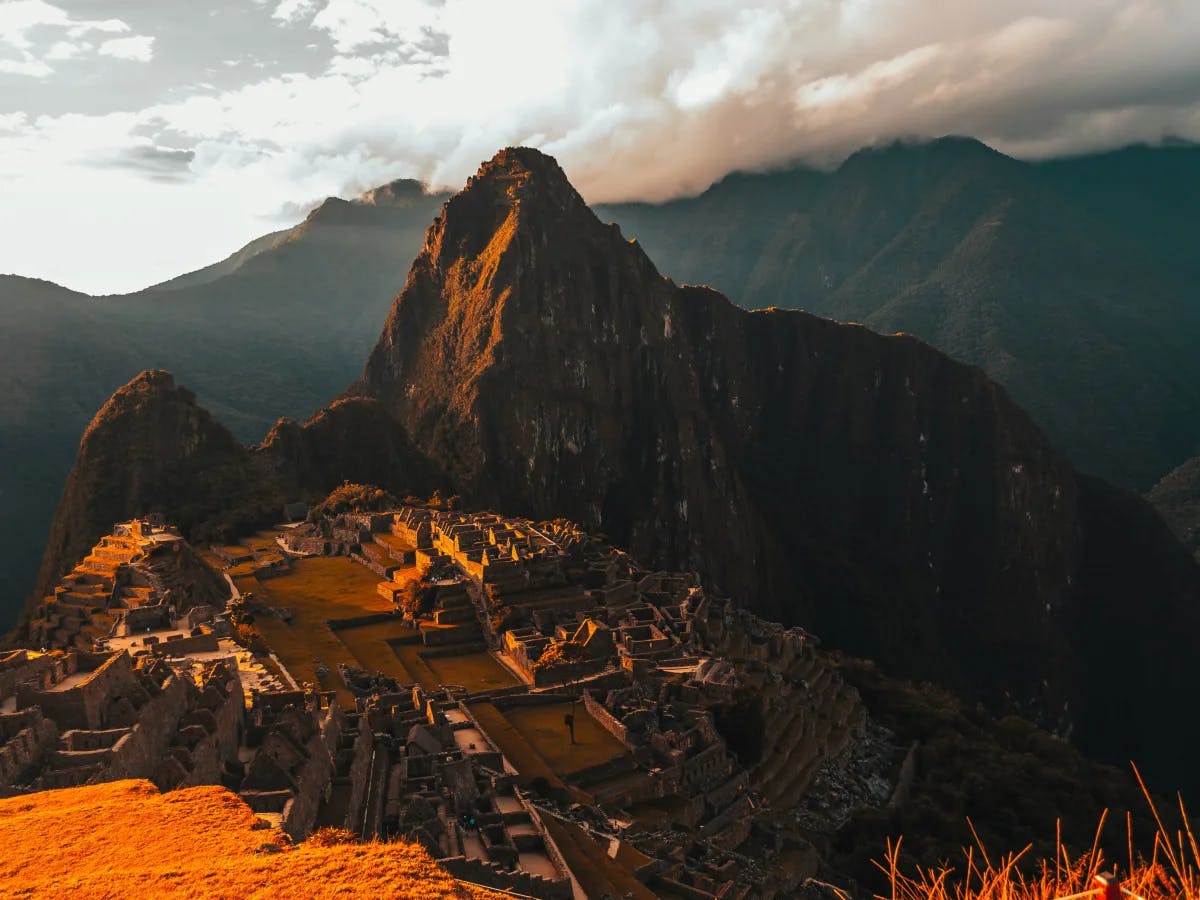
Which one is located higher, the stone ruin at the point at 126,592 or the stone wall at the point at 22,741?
the stone wall at the point at 22,741

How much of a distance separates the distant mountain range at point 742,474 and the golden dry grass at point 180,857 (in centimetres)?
8530

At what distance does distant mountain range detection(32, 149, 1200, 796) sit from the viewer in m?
135

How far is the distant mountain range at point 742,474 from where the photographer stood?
135 metres

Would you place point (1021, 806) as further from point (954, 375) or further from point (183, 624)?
point (954, 375)

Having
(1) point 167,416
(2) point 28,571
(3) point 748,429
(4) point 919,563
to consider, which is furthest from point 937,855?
(3) point 748,429

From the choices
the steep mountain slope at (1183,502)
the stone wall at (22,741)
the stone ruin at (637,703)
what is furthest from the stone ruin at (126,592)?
the steep mountain slope at (1183,502)

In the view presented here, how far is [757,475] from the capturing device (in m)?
192

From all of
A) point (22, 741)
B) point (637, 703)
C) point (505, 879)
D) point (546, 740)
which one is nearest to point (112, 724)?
point (22, 741)

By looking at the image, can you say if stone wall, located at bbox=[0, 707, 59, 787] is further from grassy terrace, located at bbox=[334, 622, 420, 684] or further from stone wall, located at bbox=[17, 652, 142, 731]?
grassy terrace, located at bbox=[334, 622, 420, 684]

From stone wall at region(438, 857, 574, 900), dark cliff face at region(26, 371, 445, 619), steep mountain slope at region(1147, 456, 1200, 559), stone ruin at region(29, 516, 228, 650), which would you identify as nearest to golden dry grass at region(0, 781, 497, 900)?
stone wall at region(438, 857, 574, 900)

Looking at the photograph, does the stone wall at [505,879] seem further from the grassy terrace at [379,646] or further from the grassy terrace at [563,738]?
the grassy terrace at [379,646]

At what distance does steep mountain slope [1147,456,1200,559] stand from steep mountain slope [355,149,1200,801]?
40.0 ft

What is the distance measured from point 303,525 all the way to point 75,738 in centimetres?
5735

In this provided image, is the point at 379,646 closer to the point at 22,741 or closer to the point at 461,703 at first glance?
the point at 461,703
